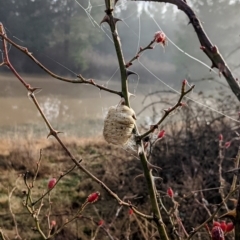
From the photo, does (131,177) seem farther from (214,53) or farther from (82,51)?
(82,51)

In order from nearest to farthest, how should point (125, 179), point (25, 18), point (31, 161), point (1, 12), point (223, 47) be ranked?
point (125, 179)
point (31, 161)
point (1, 12)
point (25, 18)
point (223, 47)

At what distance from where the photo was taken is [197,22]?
41 centimetres

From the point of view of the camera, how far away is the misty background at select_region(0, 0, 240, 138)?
16.3ft

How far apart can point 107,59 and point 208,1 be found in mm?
1833

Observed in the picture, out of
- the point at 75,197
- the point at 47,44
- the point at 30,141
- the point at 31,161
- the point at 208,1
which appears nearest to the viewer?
the point at 75,197

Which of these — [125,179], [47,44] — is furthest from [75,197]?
[47,44]

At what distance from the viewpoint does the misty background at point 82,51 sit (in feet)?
16.3

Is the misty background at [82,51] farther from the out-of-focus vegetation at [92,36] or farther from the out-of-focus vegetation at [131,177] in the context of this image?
the out-of-focus vegetation at [131,177]

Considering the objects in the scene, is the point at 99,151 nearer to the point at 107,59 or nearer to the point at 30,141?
the point at 30,141

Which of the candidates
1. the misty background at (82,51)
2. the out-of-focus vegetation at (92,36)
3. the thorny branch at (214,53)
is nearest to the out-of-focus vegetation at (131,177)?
the thorny branch at (214,53)

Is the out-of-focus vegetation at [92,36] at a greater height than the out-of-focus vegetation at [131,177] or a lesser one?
greater

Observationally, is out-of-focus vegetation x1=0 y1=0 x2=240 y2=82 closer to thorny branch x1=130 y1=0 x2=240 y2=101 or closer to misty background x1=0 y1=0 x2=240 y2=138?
misty background x1=0 y1=0 x2=240 y2=138

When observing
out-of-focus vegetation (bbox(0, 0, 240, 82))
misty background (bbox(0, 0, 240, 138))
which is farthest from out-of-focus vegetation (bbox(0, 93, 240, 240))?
out-of-focus vegetation (bbox(0, 0, 240, 82))

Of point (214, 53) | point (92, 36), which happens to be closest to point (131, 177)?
point (214, 53)
